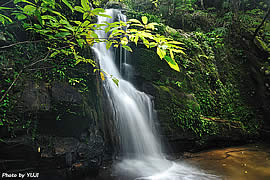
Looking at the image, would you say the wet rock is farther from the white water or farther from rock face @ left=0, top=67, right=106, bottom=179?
A: the white water

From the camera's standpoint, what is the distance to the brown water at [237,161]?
334cm

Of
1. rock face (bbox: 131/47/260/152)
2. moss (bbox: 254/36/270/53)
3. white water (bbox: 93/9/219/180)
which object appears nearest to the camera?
white water (bbox: 93/9/219/180)

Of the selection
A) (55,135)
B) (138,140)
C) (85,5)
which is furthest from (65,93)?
(85,5)

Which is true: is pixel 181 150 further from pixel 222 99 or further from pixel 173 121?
pixel 222 99

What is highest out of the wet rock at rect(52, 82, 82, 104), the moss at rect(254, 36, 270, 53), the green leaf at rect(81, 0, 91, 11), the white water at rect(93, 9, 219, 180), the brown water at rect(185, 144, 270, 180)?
the moss at rect(254, 36, 270, 53)

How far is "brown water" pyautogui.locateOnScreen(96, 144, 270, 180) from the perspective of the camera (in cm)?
326

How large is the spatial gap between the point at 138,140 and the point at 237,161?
8.21ft

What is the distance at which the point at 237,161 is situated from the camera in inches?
160

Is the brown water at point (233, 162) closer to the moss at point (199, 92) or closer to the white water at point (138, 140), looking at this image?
the white water at point (138, 140)

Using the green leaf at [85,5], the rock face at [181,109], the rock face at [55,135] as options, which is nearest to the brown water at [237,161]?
the rock face at [181,109]

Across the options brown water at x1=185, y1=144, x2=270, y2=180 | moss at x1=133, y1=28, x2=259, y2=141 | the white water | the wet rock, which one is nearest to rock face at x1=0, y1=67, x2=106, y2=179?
the wet rock

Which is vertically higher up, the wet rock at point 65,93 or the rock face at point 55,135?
the wet rock at point 65,93

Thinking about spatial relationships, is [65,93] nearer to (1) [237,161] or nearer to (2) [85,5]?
(2) [85,5]

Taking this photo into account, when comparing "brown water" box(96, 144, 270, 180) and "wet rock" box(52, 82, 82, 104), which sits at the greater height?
"wet rock" box(52, 82, 82, 104)
